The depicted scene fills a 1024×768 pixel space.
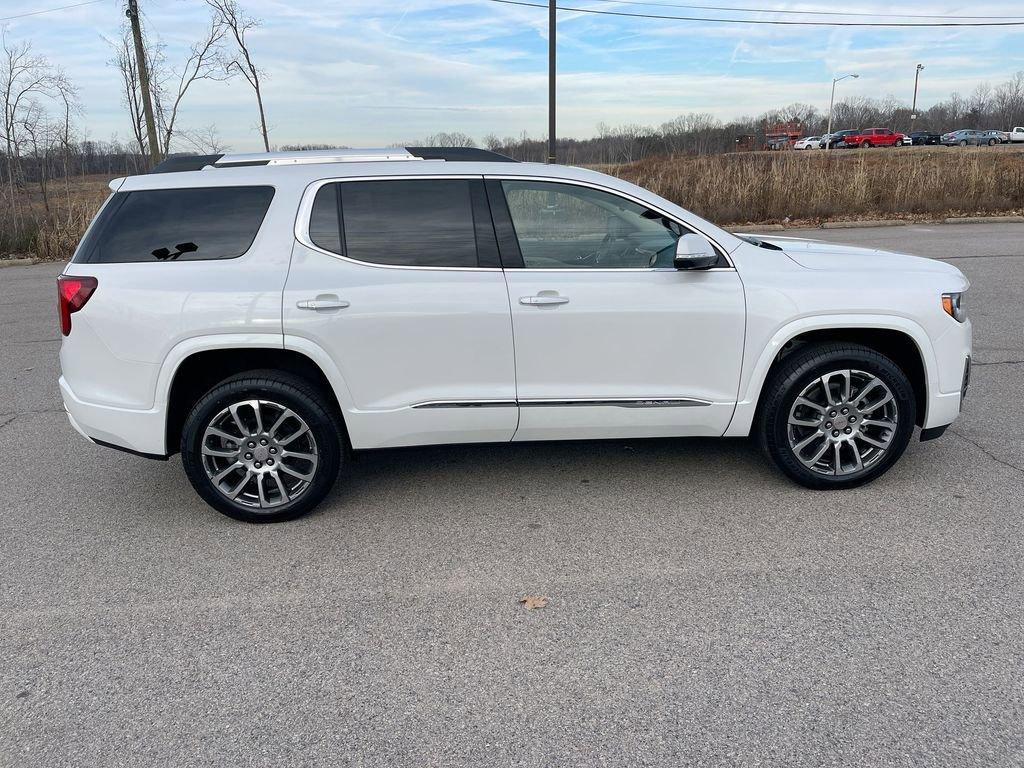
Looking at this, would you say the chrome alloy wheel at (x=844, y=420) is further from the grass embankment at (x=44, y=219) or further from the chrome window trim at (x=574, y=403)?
the grass embankment at (x=44, y=219)

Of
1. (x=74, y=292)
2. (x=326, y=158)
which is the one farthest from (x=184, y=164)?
(x=74, y=292)

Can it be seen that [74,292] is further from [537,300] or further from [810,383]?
[810,383]

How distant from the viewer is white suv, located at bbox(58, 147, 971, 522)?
12.6 feet

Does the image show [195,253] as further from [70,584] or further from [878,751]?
[878,751]

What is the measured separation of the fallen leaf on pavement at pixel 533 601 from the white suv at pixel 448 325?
1049 millimetres

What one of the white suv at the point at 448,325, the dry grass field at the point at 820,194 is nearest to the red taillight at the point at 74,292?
the white suv at the point at 448,325

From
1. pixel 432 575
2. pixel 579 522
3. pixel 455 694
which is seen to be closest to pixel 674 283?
pixel 579 522

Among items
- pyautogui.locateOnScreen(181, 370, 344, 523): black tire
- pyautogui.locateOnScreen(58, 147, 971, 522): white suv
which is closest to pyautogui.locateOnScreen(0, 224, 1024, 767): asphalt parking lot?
pyautogui.locateOnScreen(181, 370, 344, 523): black tire

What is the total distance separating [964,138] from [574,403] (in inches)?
2959

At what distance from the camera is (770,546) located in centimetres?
365

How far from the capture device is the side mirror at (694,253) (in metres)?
3.82

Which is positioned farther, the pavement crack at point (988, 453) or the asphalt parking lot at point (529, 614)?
the pavement crack at point (988, 453)

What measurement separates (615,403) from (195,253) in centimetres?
232

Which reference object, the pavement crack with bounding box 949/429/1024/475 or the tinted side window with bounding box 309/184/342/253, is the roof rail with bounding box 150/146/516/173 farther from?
the pavement crack with bounding box 949/429/1024/475
